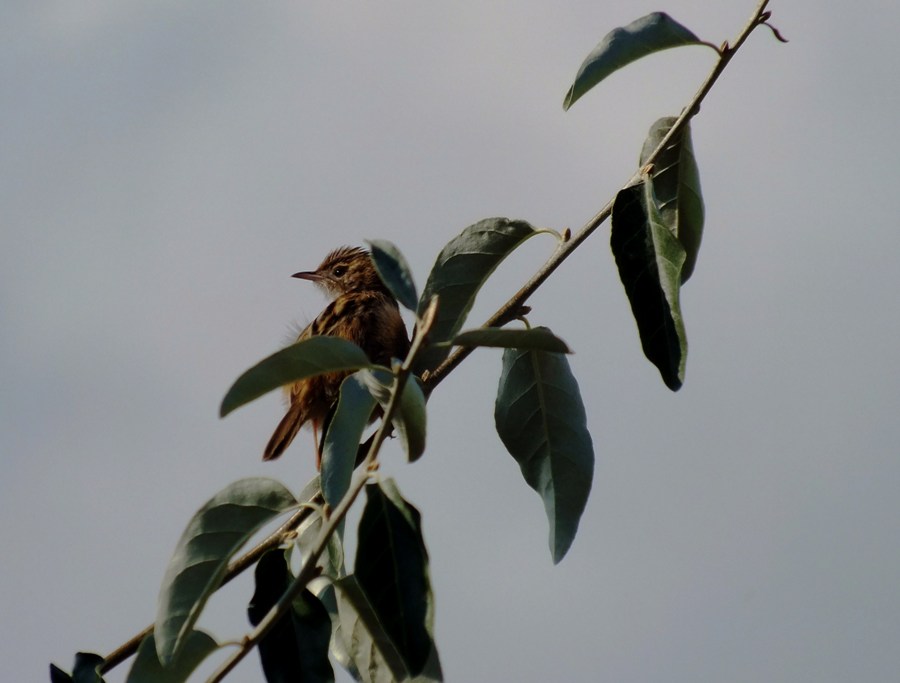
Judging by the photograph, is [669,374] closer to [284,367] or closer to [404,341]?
[284,367]

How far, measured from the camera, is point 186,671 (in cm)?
273

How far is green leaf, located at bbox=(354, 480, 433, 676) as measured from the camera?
235 centimetres

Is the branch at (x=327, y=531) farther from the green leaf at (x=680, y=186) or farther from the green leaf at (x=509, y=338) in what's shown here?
the green leaf at (x=680, y=186)

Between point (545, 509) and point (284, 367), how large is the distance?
3.11ft

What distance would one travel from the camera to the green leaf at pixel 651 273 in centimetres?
286

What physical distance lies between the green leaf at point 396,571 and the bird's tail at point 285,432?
4.65 m

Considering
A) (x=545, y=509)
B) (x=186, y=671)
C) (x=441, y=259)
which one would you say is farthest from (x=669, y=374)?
(x=186, y=671)

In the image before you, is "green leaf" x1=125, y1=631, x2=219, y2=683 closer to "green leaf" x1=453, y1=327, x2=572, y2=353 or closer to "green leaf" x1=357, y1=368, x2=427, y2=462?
"green leaf" x1=357, y1=368, x2=427, y2=462

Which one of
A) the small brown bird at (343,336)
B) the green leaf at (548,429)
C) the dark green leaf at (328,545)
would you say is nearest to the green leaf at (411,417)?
the dark green leaf at (328,545)

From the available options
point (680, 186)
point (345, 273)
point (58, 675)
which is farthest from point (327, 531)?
point (345, 273)

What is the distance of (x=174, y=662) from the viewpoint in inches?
103

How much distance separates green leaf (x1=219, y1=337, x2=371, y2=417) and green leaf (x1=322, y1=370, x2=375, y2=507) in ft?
0.29

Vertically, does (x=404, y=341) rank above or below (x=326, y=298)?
below

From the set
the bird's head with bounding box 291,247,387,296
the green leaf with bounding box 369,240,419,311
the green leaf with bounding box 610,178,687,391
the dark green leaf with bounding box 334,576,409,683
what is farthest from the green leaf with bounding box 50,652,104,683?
the bird's head with bounding box 291,247,387,296
